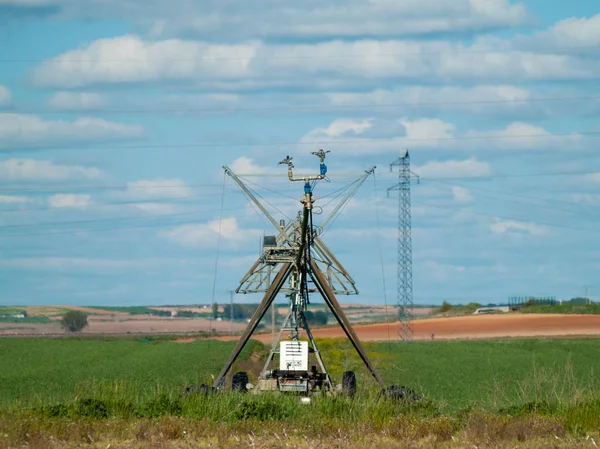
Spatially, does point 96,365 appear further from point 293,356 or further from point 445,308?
point 445,308

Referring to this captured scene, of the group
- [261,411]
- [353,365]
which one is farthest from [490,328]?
[261,411]

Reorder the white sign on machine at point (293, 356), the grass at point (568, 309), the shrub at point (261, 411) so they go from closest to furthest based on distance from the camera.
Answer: the shrub at point (261, 411), the white sign on machine at point (293, 356), the grass at point (568, 309)

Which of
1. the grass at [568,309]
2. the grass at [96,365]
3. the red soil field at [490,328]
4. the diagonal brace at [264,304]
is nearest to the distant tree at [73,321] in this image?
the red soil field at [490,328]

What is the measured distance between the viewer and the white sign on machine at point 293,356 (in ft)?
137

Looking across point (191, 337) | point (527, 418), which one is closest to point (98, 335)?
point (191, 337)

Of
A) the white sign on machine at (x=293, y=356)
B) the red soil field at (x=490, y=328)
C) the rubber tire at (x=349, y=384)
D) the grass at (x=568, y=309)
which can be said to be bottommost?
the rubber tire at (x=349, y=384)

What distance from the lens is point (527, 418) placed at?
2838 centimetres

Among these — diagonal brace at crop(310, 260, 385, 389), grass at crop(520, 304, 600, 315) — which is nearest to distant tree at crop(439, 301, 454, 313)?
grass at crop(520, 304, 600, 315)

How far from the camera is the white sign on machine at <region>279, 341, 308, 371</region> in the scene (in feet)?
137

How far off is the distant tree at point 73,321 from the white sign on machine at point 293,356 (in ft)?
239

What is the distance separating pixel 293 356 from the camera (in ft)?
137

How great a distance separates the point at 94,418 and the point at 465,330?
3604 inches

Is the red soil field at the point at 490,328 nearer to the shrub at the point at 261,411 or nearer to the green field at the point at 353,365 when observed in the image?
the green field at the point at 353,365

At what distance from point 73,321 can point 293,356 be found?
74.7 metres
